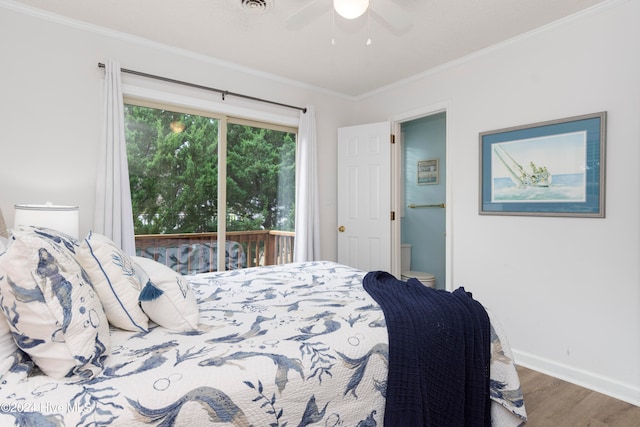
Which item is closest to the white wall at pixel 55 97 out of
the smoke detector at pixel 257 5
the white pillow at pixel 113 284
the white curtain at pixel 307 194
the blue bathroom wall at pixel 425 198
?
the smoke detector at pixel 257 5

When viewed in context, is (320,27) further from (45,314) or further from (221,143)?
(45,314)

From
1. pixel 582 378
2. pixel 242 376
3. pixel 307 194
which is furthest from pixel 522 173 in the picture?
pixel 242 376

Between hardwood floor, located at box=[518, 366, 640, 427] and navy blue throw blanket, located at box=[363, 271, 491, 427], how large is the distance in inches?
33.0

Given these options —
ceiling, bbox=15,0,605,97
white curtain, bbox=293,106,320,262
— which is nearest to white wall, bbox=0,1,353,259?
ceiling, bbox=15,0,605,97

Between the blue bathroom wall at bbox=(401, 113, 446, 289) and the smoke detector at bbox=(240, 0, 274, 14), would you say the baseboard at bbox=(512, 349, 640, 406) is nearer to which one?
the blue bathroom wall at bbox=(401, 113, 446, 289)

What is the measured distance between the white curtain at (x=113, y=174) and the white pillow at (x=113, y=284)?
5.19 ft

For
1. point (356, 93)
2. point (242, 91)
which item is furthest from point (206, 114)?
point (356, 93)

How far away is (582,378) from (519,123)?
1.93 m

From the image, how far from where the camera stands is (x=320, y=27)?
2641 mm

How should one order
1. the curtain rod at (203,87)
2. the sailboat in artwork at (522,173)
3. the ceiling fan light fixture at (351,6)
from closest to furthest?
the ceiling fan light fixture at (351,6)
the sailboat in artwork at (522,173)
the curtain rod at (203,87)

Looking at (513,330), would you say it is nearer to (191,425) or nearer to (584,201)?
(584,201)

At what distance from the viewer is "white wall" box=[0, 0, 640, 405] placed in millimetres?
2273

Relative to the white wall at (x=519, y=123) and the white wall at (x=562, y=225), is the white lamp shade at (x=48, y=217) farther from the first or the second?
the white wall at (x=562, y=225)

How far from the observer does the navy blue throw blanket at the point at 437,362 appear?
4.15 ft
